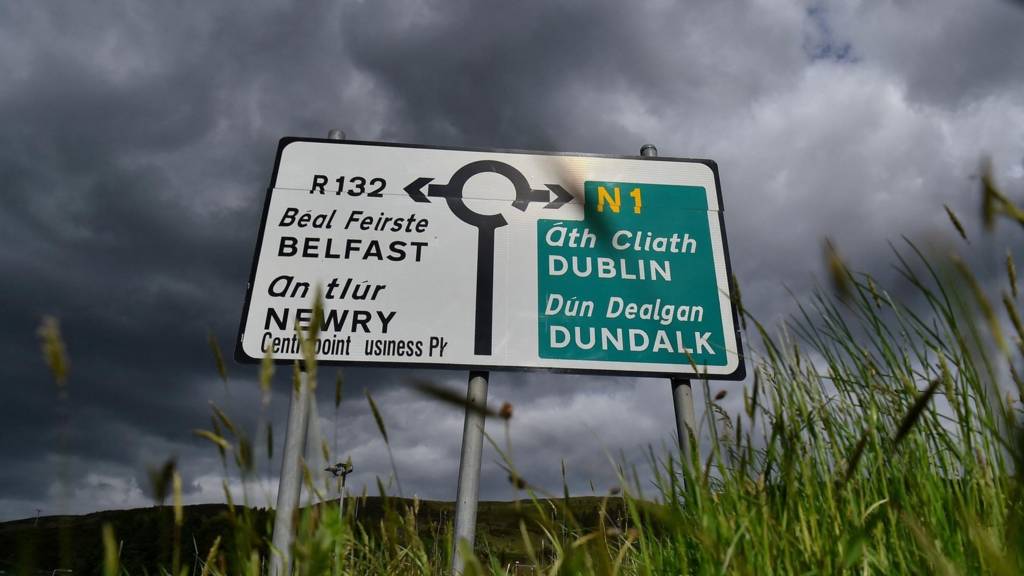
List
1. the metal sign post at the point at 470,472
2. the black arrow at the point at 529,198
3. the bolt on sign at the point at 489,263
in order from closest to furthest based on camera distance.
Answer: the metal sign post at the point at 470,472, the bolt on sign at the point at 489,263, the black arrow at the point at 529,198

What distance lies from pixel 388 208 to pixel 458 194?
489 mm

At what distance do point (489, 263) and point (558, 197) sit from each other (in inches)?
28.2

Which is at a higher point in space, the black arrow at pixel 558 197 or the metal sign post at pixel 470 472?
the black arrow at pixel 558 197

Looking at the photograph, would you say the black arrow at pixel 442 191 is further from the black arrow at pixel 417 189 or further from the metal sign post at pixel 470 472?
the metal sign post at pixel 470 472

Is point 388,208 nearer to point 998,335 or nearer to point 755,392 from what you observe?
point 755,392

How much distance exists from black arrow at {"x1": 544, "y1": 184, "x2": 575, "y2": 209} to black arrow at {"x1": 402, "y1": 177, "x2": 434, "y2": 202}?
0.84 metres

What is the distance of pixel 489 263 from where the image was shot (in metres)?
4.02

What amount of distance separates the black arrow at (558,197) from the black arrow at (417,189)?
845 millimetres

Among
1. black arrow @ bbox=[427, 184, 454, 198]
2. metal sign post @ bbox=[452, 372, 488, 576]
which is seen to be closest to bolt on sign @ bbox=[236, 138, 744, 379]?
black arrow @ bbox=[427, 184, 454, 198]

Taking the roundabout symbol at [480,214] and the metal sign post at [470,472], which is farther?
the roundabout symbol at [480,214]

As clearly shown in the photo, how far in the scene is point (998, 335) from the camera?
0.87 metres

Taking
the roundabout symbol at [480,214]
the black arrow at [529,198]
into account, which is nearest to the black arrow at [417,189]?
the roundabout symbol at [480,214]

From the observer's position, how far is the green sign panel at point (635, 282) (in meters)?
3.82

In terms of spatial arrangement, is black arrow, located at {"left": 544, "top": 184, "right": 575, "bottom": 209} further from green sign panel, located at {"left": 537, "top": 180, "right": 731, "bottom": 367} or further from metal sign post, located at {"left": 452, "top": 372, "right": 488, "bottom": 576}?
metal sign post, located at {"left": 452, "top": 372, "right": 488, "bottom": 576}
